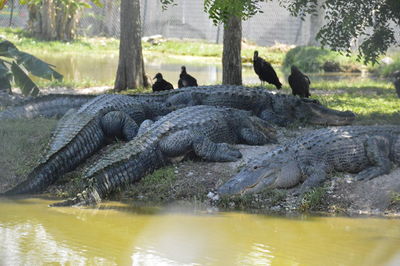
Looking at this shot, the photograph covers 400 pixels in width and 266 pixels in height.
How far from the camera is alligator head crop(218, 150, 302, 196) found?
6.79 m

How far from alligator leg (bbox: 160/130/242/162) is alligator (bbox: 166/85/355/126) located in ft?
6.11

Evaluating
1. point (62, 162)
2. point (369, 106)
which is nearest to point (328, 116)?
point (369, 106)

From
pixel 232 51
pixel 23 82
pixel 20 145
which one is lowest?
pixel 20 145

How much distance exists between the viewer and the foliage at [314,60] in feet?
67.7

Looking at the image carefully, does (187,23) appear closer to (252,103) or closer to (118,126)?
(252,103)

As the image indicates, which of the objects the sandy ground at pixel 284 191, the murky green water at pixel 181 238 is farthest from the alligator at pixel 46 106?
the murky green water at pixel 181 238

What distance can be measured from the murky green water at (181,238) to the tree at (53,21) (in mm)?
19628

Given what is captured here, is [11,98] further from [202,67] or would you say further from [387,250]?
[202,67]

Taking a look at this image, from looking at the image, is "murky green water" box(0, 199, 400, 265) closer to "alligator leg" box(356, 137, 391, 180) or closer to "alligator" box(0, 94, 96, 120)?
"alligator leg" box(356, 137, 391, 180)

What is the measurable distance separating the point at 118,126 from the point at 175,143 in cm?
120

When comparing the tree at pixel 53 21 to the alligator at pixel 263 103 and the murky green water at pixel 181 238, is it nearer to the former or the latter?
the alligator at pixel 263 103

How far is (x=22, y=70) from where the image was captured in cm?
1197

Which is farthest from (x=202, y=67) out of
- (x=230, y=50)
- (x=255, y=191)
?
(x=255, y=191)

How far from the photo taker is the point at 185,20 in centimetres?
3059
